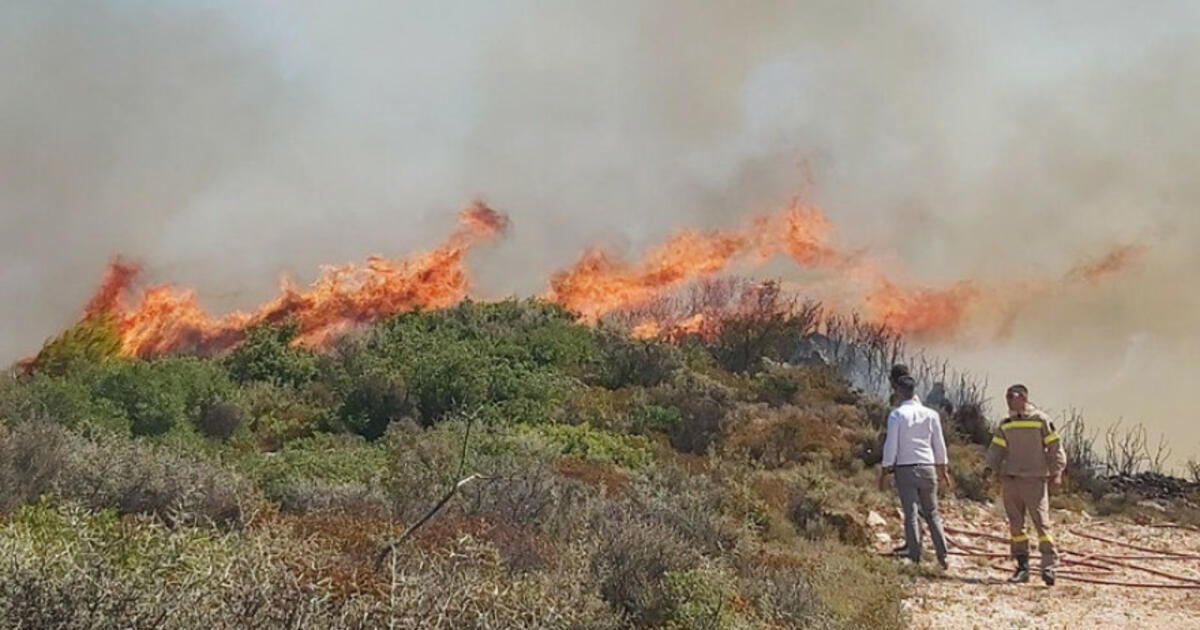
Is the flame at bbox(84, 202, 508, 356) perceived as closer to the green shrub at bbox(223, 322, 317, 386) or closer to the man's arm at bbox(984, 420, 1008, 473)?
the green shrub at bbox(223, 322, 317, 386)

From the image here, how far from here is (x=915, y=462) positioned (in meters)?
10.9

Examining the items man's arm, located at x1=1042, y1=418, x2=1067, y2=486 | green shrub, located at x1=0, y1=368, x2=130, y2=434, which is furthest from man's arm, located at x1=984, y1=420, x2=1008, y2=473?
green shrub, located at x1=0, y1=368, x2=130, y2=434

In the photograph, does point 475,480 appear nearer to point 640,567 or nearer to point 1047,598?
point 640,567

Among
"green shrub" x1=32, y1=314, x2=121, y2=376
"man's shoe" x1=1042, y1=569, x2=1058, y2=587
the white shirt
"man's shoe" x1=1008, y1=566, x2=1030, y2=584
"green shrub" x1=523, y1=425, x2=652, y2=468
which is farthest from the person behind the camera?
"green shrub" x1=32, y1=314, x2=121, y2=376

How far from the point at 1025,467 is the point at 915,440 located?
1056 mm

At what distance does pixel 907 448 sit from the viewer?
431 inches

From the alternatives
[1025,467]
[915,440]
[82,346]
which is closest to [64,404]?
[82,346]

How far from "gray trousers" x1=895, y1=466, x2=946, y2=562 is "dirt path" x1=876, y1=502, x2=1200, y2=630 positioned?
38 centimetres

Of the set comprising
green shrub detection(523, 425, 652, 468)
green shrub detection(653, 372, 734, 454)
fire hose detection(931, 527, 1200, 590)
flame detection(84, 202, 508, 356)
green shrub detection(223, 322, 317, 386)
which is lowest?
fire hose detection(931, 527, 1200, 590)

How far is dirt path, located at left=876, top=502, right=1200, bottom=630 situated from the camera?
8.76 meters

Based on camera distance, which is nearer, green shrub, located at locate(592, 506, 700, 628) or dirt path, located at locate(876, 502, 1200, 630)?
green shrub, located at locate(592, 506, 700, 628)

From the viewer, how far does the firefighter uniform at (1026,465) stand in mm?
10422

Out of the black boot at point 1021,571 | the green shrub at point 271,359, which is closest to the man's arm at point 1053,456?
the black boot at point 1021,571

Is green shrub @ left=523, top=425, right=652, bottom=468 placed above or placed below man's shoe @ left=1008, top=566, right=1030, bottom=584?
above
